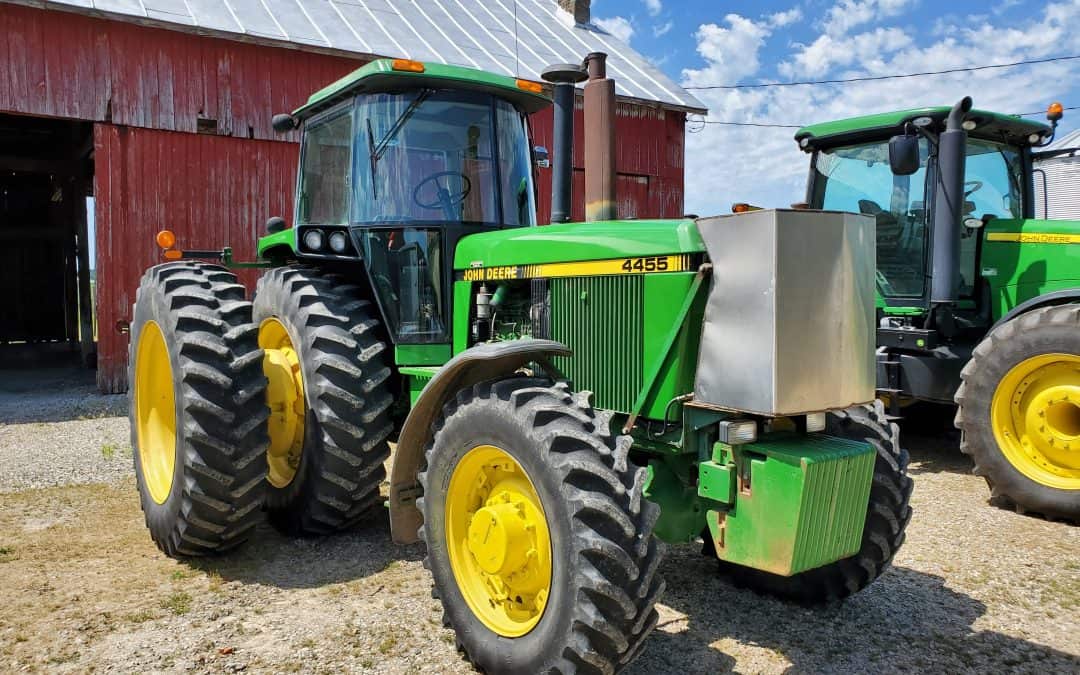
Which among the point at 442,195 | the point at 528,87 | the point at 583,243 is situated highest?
the point at 528,87

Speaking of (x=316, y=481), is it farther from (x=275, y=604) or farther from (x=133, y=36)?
(x=133, y=36)

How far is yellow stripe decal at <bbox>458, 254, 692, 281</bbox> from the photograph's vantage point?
3016mm

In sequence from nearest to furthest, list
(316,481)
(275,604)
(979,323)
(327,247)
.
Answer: (275,604)
(316,481)
(327,247)
(979,323)

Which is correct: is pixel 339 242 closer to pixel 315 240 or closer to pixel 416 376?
pixel 315 240

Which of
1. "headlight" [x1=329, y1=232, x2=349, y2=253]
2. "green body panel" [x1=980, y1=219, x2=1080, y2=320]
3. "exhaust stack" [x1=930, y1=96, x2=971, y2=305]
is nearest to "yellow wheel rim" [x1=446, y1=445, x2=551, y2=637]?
"headlight" [x1=329, y1=232, x2=349, y2=253]

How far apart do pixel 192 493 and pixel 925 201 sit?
5.71 meters

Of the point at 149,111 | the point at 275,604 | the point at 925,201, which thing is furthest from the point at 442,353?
the point at 149,111

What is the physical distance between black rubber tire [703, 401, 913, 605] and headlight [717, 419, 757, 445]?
670 mm

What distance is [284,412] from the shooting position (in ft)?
14.6

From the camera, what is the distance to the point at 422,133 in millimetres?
4262

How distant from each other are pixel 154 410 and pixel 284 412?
0.91 meters

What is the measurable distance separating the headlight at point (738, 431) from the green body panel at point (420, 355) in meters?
1.84

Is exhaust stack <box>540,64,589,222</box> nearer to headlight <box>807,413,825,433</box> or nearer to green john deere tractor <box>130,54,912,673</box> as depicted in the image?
green john deere tractor <box>130,54,912,673</box>

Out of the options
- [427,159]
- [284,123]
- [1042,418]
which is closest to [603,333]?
[427,159]
